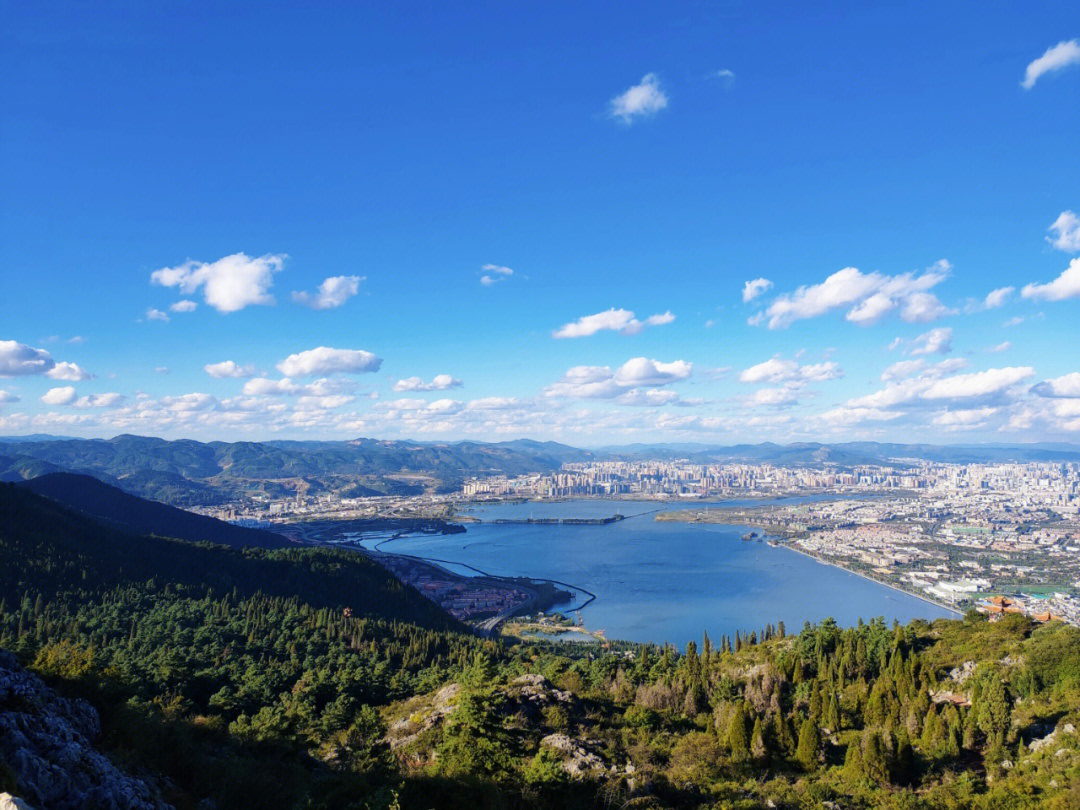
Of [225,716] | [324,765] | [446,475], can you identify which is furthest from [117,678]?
[446,475]

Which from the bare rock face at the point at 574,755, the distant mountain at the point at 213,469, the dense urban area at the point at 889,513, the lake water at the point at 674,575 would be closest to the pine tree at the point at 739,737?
the bare rock face at the point at 574,755

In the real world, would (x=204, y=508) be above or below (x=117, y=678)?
below

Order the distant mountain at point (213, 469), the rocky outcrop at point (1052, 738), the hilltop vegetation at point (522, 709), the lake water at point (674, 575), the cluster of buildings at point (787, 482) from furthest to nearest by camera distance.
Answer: the cluster of buildings at point (787, 482), the distant mountain at point (213, 469), the lake water at point (674, 575), the rocky outcrop at point (1052, 738), the hilltop vegetation at point (522, 709)

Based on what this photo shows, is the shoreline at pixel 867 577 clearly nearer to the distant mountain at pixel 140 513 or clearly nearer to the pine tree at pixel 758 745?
the pine tree at pixel 758 745

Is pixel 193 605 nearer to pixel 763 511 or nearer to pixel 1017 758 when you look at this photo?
pixel 1017 758

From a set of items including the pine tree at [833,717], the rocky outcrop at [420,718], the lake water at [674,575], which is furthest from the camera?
the lake water at [674,575]

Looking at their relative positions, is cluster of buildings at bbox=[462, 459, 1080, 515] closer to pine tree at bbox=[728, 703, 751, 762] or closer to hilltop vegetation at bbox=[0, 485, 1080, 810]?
hilltop vegetation at bbox=[0, 485, 1080, 810]

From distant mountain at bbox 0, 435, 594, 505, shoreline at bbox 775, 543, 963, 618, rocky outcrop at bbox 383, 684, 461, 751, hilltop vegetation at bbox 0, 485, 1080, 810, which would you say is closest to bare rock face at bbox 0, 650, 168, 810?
hilltop vegetation at bbox 0, 485, 1080, 810
